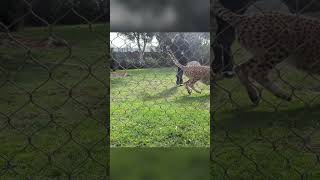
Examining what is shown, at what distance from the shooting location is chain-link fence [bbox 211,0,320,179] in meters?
1.60

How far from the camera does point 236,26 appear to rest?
5.58 feet

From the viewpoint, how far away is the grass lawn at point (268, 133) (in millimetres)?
1675

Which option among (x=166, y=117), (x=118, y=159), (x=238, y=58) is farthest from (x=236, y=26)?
(x=166, y=117)

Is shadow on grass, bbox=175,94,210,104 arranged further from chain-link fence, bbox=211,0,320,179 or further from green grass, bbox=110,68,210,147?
chain-link fence, bbox=211,0,320,179

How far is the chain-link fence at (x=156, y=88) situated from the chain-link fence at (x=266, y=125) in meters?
0.43

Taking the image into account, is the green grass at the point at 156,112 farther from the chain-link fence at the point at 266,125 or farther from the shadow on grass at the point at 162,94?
the chain-link fence at the point at 266,125

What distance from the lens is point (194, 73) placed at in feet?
10.5

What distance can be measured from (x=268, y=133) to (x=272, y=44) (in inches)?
33.2

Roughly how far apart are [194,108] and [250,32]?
57.7 inches

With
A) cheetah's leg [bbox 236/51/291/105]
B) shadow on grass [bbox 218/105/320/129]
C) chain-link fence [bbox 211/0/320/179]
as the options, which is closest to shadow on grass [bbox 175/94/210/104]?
chain-link fence [bbox 211/0/320/179]

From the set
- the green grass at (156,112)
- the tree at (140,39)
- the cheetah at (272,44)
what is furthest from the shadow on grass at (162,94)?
the cheetah at (272,44)

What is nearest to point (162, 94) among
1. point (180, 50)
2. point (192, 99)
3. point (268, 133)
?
point (192, 99)

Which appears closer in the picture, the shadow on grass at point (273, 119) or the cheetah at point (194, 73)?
the shadow on grass at point (273, 119)

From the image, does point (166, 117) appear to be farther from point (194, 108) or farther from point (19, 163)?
point (19, 163)
